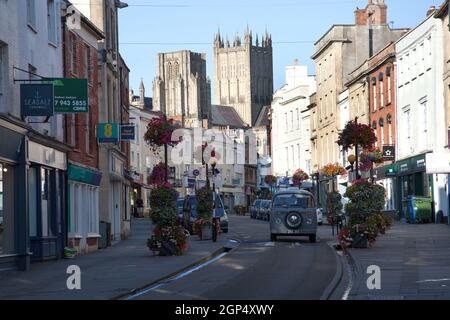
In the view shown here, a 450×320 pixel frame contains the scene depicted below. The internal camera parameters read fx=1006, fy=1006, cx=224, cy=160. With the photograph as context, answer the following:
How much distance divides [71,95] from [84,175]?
8.15 meters

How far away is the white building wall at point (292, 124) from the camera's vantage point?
312 feet

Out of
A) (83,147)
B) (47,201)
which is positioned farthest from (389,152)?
(47,201)

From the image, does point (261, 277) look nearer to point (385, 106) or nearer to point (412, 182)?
point (412, 182)

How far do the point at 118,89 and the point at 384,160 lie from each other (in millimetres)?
18925

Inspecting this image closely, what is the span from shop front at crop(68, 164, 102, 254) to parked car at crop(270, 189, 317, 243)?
696 centimetres

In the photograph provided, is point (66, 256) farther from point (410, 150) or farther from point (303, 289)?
point (410, 150)

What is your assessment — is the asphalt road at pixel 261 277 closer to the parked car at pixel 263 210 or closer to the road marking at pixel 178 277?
the road marking at pixel 178 277

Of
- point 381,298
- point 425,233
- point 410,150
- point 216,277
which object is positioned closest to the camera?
point 381,298

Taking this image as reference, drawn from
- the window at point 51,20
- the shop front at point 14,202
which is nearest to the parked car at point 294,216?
the window at point 51,20

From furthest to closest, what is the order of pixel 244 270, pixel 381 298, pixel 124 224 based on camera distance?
1. pixel 124 224
2. pixel 244 270
3. pixel 381 298

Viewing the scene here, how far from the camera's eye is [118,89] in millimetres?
50469

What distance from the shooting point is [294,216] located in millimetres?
38594
